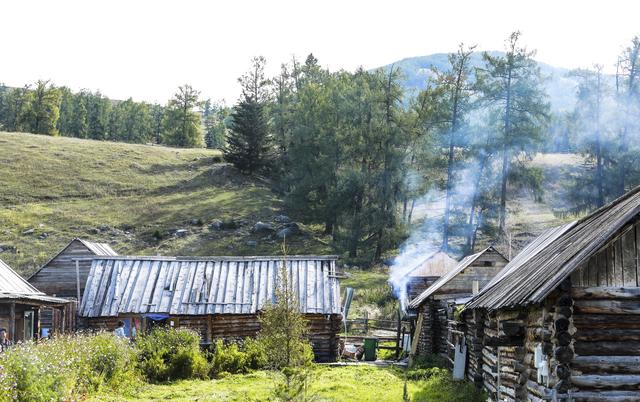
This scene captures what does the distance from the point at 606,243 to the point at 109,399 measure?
12.7 metres

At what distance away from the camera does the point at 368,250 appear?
175 feet

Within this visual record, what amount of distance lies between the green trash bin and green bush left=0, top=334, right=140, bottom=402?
10.8m

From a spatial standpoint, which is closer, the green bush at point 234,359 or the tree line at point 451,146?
the green bush at point 234,359

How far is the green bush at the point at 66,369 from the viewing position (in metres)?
14.9

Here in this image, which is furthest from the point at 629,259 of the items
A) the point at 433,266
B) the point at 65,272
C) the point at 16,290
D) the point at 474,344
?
the point at 65,272

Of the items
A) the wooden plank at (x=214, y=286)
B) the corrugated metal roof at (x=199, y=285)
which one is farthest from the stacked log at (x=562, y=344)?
the wooden plank at (x=214, y=286)

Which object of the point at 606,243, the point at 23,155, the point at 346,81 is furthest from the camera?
the point at 23,155

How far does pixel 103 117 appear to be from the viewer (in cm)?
11025

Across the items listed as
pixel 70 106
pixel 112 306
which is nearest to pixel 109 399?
pixel 112 306

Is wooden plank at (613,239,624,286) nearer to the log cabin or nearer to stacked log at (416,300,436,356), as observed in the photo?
stacked log at (416,300,436,356)

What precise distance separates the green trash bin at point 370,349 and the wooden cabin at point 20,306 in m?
12.2

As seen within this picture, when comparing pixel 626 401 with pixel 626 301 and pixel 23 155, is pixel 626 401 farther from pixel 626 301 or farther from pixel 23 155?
pixel 23 155

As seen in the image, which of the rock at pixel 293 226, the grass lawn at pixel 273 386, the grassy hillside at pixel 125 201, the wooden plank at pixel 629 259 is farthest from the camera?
the rock at pixel 293 226

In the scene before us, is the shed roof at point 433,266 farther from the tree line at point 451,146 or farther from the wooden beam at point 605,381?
the wooden beam at point 605,381
